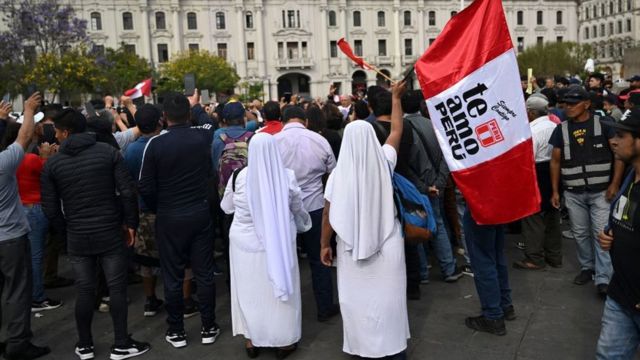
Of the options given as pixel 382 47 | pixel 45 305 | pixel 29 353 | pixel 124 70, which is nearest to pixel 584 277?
pixel 29 353

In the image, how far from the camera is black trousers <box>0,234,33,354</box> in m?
4.59

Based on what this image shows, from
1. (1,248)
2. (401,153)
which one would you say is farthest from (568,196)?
(1,248)

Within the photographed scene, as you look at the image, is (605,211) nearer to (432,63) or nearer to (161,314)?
(432,63)

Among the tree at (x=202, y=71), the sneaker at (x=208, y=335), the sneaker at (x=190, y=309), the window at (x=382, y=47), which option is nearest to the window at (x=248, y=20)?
the tree at (x=202, y=71)

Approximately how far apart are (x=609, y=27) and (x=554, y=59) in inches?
934

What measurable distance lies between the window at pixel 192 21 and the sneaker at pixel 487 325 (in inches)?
2468

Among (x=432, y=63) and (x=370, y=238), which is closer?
(x=370, y=238)

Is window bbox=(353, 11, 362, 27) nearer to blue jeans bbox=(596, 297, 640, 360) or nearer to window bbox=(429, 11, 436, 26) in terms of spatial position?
window bbox=(429, 11, 436, 26)

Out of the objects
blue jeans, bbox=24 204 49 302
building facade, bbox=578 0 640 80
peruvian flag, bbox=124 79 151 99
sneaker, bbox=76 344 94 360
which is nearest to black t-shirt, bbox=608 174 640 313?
sneaker, bbox=76 344 94 360

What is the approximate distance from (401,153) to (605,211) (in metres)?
1.94

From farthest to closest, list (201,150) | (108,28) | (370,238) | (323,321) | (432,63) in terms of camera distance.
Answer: (108,28), (323,321), (201,150), (432,63), (370,238)

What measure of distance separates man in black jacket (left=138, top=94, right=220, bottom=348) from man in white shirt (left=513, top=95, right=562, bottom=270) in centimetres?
347

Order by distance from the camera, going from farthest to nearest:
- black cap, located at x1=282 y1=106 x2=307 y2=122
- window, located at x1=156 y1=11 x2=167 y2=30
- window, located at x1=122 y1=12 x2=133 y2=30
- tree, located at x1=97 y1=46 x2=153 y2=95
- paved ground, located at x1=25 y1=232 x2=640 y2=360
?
1. window, located at x1=156 y1=11 x2=167 y2=30
2. window, located at x1=122 y1=12 x2=133 y2=30
3. tree, located at x1=97 y1=46 x2=153 y2=95
4. black cap, located at x1=282 y1=106 x2=307 y2=122
5. paved ground, located at x1=25 y1=232 x2=640 y2=360

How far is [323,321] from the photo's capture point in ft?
17.0
